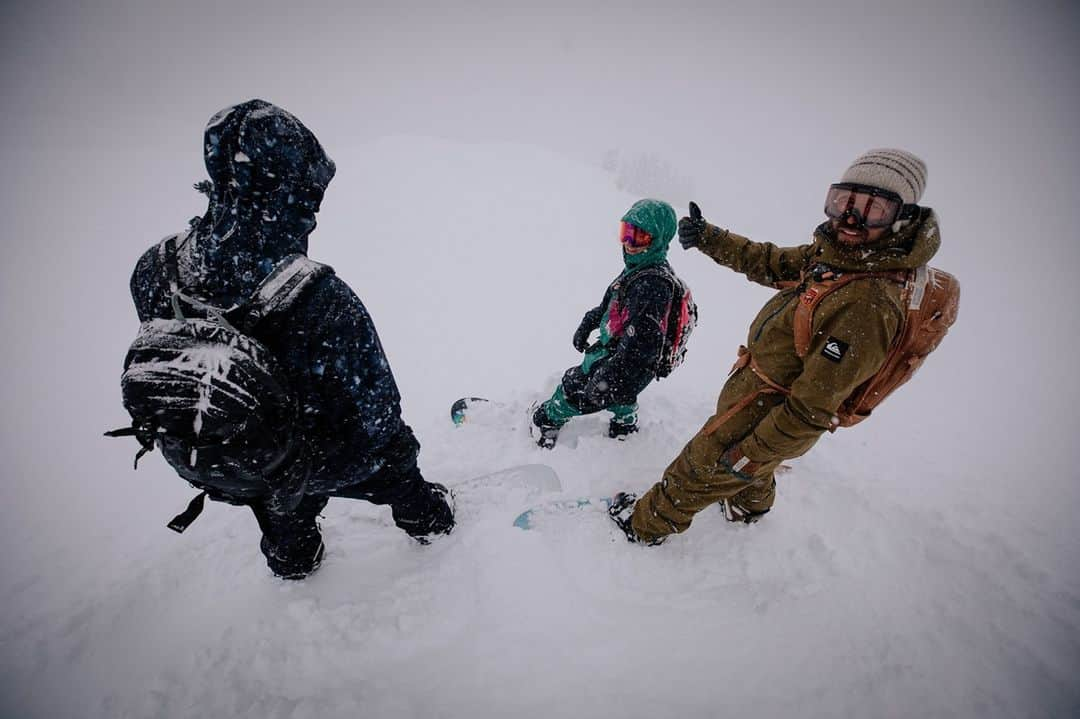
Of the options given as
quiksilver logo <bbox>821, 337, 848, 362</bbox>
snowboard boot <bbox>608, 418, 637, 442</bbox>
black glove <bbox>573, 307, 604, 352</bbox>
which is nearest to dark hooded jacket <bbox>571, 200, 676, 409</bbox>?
black glove <bbox>573, 307, 604, 352</bbox>

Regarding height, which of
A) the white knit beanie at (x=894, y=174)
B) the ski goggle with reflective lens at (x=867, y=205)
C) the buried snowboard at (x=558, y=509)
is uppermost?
the white knit beanie at (x=894, y=174)

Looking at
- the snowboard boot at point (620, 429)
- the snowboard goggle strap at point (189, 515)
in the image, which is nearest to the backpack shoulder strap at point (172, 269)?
the snowboard goggle strap at point (189, 515)

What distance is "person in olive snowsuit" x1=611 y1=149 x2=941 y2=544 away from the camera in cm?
192

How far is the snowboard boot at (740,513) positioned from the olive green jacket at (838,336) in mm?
1086

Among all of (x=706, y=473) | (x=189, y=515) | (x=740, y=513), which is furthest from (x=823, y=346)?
(x=189, y=515)

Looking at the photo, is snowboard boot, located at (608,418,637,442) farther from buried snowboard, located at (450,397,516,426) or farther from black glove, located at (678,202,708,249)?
black glove, located at (678,202,708,249)

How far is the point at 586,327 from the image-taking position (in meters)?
4.38

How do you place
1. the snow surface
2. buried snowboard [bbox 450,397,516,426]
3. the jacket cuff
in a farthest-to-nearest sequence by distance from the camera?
buried snowboard [bbox 450,397,516,426], the jacket cuff, the snow surface

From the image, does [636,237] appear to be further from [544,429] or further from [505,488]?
[505,488]

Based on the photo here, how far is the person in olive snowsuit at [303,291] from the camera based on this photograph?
1611 millimetres

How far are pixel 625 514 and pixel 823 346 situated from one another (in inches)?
77.3

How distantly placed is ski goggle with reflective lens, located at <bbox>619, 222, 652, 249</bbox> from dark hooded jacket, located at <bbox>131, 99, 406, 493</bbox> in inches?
90.3

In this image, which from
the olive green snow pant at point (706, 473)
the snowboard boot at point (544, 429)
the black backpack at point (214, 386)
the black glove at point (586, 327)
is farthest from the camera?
the black glove at point (586, 327)

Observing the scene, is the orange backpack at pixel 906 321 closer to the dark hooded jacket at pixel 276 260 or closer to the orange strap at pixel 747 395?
the orange strap at pixel 747 395
